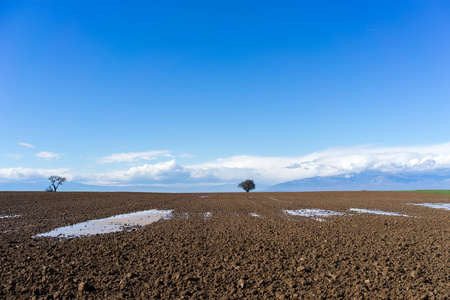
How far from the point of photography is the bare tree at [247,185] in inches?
3108

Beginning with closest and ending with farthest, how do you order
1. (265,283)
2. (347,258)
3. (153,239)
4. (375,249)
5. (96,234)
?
(265,283) < (347,258) < (375,249) < (153,239) < (96,234)

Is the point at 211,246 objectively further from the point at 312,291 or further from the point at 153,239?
the point at 312,291

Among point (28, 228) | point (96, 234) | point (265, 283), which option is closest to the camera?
point (265, 283)

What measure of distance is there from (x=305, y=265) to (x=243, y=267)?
180 centimetres

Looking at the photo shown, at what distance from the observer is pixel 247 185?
7925 cm

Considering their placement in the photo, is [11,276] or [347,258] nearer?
[11,276]

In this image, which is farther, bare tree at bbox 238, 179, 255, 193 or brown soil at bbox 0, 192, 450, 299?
bare tree at bbox 238, 179, 255, 193

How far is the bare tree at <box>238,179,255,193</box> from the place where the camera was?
259ft

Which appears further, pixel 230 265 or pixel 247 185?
pixel 247 185

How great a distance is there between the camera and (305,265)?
777cm

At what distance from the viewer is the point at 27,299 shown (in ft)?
19.3

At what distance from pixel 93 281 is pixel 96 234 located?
6105 millimetres

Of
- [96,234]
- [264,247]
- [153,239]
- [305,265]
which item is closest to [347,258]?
[305,265]

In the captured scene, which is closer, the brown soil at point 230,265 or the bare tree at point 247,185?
the brown soil at point 230,265
